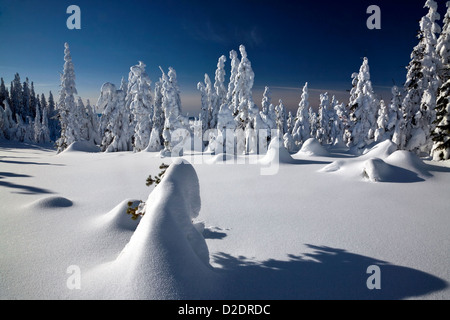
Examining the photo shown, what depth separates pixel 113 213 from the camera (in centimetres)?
657

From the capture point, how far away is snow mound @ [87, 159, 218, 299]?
3.08m

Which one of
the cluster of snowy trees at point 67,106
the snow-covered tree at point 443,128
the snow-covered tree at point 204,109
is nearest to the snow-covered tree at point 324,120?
the snow-covered tree at point 204,109

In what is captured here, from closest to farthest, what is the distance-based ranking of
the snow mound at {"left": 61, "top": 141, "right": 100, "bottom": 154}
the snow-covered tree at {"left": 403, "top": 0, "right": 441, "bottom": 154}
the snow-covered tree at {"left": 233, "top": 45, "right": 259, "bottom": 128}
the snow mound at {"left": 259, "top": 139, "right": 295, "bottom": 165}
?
the snow mound at {"left": 259, "top": 139, "right": 295, "bottom": 165}, the snow-covered tree at {"left": 403, "top": 0, "right": 441, "bottom": 154}, the snow-covered tree at {"left": 233, "top": 45, "right": 259, "bottom": 128}, the snow mound at {"left": 61, "top": 141, "right": 100, "bottom": 154}

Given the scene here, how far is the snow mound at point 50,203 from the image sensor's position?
7.68 meters

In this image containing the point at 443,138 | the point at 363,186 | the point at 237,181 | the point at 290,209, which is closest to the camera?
the point at 290,209

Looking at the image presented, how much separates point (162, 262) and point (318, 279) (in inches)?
114

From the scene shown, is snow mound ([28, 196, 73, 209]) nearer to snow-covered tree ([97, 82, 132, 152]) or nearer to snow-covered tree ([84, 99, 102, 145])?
snow-covered tree ([97, 82, 132, 152])

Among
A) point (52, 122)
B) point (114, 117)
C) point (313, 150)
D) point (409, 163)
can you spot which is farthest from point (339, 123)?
point (52, 122)

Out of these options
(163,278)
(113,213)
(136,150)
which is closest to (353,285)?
(163,278)

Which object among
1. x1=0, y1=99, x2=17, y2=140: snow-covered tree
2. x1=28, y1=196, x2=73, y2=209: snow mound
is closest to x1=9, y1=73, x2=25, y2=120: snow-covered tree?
x1=0, y1=99, x2=17, y2=140: snow-covered tree

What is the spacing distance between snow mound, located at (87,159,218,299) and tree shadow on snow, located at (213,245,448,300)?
2.39 feet
